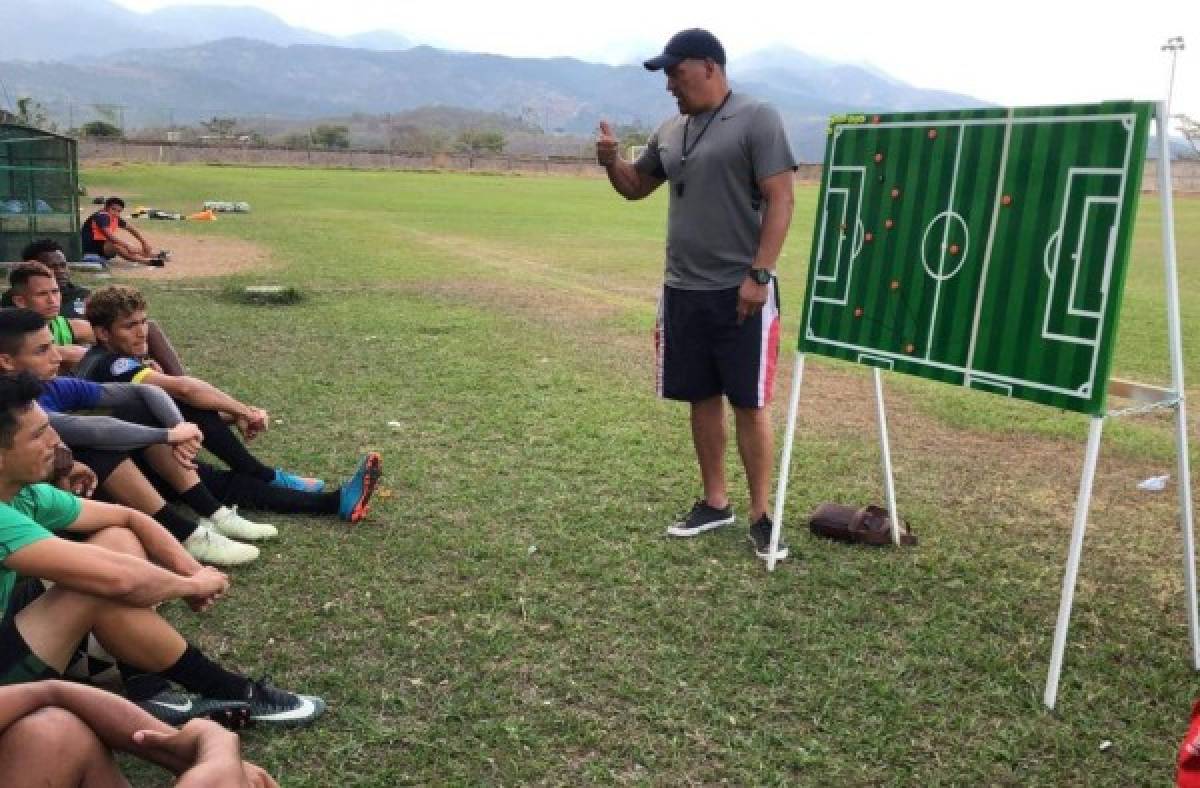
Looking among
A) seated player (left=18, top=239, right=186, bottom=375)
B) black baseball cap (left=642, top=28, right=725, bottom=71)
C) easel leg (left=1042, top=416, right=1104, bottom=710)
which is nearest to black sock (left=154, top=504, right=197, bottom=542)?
seated player (left=18, top=239, right=186, bottom=375)

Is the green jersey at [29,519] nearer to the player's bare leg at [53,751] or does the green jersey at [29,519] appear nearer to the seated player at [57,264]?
the player's bare leg at [53,751]

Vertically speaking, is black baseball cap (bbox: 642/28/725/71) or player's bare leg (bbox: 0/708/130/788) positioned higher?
black baseball cap (bbox: 642/28/725/71)

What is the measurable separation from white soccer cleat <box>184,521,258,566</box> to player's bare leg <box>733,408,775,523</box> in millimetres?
2209

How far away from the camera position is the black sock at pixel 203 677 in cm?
297

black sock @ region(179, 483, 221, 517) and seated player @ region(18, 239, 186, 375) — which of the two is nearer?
black sock @ region(179, 483, 221, 517)

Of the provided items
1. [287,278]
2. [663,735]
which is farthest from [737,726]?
[287,278]

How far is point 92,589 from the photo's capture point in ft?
A: 8.57

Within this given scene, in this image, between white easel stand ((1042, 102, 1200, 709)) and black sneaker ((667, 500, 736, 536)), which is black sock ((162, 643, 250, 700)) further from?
white easel stand ((1042, 102, 1200, 709))

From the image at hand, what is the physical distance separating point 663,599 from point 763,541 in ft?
2.27

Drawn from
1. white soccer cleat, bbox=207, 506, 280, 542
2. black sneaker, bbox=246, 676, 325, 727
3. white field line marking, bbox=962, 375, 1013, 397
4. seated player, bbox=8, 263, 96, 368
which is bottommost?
black sneaker, bbox=246, 676, 325, 727

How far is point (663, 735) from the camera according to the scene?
3082 mm

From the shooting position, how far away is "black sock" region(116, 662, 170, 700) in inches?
118

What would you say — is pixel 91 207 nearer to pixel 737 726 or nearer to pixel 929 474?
pixel 929 474

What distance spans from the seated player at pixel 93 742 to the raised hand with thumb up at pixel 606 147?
3.11m
